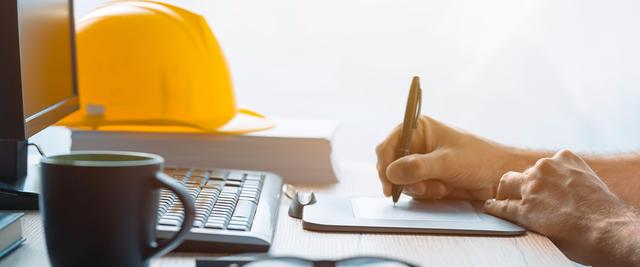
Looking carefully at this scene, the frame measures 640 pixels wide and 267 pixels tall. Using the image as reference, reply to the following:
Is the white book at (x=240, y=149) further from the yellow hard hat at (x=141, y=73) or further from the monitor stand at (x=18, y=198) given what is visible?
the monitor stand at (x=18, y=198)

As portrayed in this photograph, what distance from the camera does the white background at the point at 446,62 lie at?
1.76 meters

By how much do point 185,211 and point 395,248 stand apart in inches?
11.8

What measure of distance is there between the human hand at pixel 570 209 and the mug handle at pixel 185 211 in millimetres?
480

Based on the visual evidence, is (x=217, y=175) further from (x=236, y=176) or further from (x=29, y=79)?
(x=29, y=79)

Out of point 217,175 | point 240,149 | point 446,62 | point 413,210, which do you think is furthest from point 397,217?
point 446,62

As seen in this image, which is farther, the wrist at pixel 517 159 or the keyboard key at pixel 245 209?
the wrist at pixel 517 159

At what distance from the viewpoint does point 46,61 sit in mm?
947

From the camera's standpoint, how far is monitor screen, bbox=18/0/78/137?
82 centimetres

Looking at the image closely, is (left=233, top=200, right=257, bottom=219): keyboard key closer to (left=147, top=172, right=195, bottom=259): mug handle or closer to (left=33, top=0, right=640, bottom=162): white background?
(left=147, top=172, right=195, bottom=259): mug handle

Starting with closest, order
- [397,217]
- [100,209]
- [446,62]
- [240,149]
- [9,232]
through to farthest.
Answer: [100,209] < [9,232] < [397,217] < [240,149] < [446,62]

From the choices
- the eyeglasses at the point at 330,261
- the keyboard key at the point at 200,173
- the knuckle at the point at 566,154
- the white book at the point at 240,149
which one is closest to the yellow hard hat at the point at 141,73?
the white book at the point at 240,149

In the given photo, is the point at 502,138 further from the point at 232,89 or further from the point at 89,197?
the point at 89,197

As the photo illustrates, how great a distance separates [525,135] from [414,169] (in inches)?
38.4

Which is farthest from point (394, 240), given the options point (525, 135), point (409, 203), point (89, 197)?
point (525, 135)
